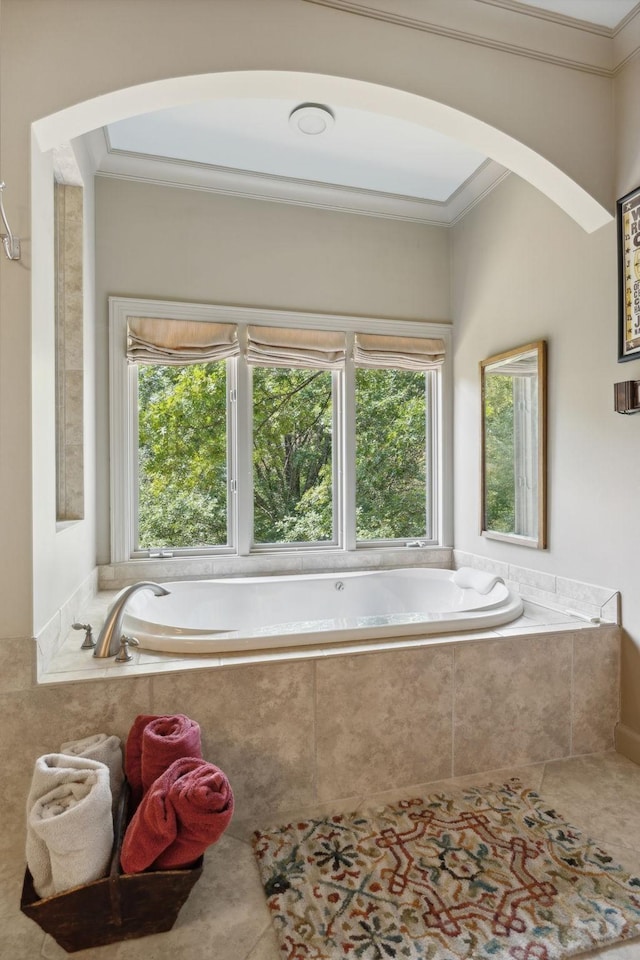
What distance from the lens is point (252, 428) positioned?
3236 millimetres

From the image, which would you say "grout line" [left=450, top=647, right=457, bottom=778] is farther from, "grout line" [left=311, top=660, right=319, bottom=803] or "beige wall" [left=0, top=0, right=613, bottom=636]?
"beige wall" [left=0, top=0, right=613, bottom=636]

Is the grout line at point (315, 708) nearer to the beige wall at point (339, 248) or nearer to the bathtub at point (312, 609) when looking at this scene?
the bathtub at point (312, 609)

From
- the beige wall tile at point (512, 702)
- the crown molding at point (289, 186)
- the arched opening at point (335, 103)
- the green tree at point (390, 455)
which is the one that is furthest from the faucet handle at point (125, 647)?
the crown molding at point (289, 186)

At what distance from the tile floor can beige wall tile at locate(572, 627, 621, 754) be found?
8 cm

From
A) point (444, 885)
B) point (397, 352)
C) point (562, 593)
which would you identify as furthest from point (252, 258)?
point (444, 885)

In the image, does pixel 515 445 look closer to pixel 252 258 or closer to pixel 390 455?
pixel 390 455

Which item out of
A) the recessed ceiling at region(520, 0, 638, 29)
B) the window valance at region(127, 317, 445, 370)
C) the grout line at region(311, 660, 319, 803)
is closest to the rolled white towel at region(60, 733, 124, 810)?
the grout line at region(311, 660, 319, 803)

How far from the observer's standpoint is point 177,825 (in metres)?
1.35

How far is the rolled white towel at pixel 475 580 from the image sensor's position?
2.71 meters

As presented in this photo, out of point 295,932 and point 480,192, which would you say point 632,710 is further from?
point 480,192

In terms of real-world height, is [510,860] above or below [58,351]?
below

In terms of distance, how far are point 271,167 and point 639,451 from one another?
2361mm

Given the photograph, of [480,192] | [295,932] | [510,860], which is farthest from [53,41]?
[510,860]

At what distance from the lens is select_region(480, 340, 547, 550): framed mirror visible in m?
2.65
